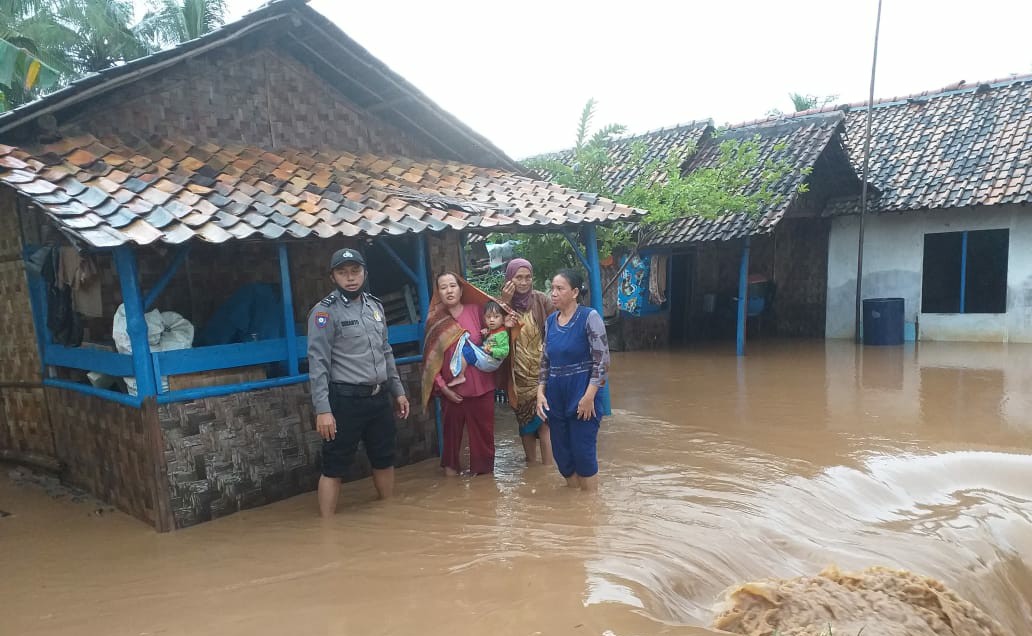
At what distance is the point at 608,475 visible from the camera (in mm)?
5566

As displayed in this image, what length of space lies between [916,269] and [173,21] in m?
19.4

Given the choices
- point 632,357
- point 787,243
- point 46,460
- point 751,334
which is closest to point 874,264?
point 787,243

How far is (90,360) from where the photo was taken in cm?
511

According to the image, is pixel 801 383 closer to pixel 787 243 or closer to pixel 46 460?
pixel 787 243

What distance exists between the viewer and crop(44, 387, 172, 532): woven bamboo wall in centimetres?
462

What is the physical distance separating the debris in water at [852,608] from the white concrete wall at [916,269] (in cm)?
955

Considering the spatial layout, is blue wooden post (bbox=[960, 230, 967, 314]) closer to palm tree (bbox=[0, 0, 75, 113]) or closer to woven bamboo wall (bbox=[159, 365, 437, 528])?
woven bamboo wall (bbox=[159, 365, 437, 528])

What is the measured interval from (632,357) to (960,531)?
752 cm

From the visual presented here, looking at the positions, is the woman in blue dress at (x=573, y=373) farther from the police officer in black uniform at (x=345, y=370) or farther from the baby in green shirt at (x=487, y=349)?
the police officer in black uniform at (x=345, y=370)

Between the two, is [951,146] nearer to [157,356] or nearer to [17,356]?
[157,356]

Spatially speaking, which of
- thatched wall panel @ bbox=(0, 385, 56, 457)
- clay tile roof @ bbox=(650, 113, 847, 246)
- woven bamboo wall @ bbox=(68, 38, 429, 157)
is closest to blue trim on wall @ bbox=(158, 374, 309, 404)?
thatched wall panel @ bbox=(0, 385, 56, 457)

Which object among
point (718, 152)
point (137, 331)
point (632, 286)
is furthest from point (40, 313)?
point (718, 152)

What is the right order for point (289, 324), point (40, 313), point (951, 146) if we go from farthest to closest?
point (951, 146) < point (40, 313) < point (289, 324)

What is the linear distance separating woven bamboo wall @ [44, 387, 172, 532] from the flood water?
180 mm
